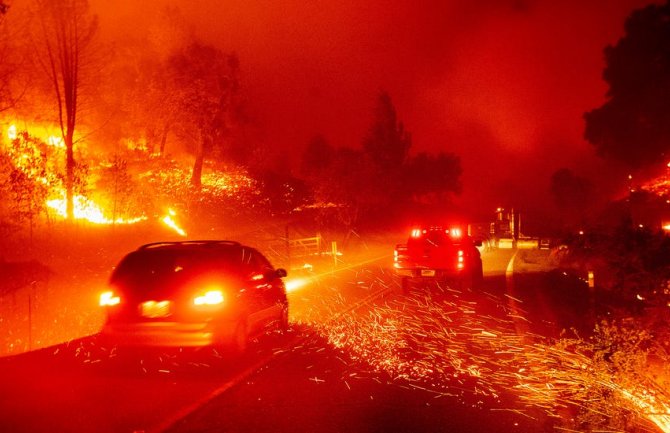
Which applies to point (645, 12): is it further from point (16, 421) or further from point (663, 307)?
point (16, 421)

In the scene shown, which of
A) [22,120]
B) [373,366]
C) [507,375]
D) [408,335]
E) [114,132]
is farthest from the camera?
[114,132]

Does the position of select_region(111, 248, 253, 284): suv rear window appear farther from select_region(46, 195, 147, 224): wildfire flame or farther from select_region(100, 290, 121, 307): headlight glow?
select_region(46, 195, 147, 224): wildfire flame

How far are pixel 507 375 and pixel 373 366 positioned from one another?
1.76 m

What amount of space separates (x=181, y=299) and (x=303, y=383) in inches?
81.2

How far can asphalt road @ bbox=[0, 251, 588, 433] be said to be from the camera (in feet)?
19.1

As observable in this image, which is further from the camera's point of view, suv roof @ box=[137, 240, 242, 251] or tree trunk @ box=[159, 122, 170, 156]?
tree trunk @ box=[159, 122, 170, 156]

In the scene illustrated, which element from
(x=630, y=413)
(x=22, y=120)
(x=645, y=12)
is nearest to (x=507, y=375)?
(x=630, y=413)

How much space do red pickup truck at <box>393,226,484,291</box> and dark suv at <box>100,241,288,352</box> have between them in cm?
884

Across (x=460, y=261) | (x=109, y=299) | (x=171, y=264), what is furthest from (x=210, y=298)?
(x=460, y=261)

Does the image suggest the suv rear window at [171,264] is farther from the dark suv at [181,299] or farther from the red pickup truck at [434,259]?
the red pickup truck at [434,259]

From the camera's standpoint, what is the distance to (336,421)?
581 centimetres

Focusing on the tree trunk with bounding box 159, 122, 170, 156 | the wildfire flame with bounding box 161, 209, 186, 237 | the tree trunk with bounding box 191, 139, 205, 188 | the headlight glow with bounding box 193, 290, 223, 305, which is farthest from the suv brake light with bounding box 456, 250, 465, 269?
the tree trunk with bounding box 159, 122, 170, 156

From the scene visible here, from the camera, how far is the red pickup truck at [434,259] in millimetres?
17219

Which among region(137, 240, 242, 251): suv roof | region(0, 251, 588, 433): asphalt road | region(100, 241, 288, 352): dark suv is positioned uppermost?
region(137, 240, 242, 251): suv roof
